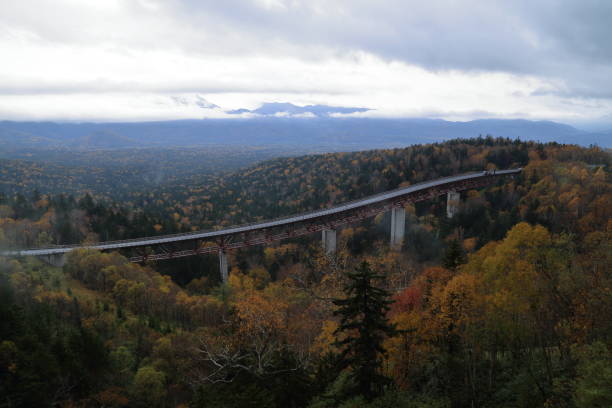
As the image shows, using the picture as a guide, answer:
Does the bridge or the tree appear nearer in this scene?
the tree

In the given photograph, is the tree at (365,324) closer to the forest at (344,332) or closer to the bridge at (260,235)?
the forest at (344,332)

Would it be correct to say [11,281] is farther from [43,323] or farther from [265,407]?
[265,407]

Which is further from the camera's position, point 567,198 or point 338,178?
point 338,178

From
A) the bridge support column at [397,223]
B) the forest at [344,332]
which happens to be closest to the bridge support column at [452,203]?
the bridge support column at [397,223]

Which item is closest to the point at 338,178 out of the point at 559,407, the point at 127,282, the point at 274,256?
the point at 274,256

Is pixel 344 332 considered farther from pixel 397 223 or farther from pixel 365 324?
pixel 397 223

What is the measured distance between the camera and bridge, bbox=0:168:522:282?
61188 millimetres

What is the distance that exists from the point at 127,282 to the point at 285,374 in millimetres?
31235

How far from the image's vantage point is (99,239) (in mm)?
78688

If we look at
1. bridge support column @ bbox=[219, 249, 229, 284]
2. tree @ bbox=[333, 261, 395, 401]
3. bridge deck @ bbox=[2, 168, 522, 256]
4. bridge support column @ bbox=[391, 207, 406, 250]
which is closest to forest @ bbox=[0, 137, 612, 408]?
tree @ bbox=[333, 261, 395, 401]

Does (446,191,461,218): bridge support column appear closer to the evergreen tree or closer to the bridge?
the bridge

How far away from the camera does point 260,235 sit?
70875mm

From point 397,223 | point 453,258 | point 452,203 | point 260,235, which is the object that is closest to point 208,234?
point 260,235

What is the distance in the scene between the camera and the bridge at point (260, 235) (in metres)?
61.2
